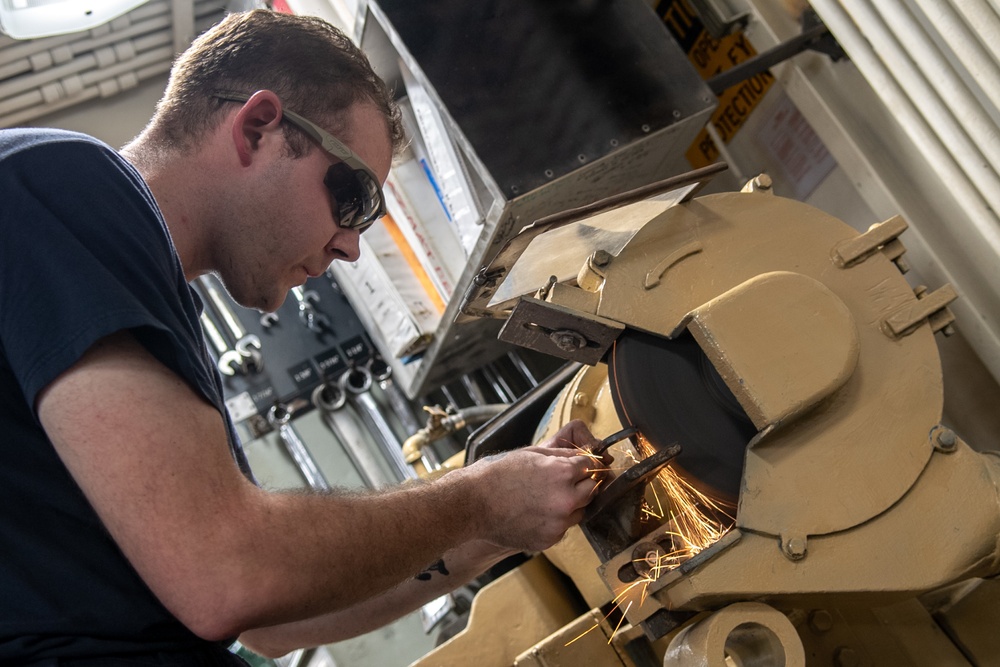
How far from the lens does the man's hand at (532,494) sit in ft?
4.19

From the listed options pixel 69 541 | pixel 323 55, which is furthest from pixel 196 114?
pixel 69 541

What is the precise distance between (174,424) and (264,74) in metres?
0.67

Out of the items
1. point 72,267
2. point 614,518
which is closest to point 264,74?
point 72,267

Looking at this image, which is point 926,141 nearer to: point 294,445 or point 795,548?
point 795,548

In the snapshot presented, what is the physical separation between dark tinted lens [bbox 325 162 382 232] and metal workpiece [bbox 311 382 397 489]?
1489mm

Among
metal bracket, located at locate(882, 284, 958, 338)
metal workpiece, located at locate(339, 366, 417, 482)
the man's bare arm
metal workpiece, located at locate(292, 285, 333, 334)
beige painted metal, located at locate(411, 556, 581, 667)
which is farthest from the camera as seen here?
metal workpiece, located at locate(292, 285, 333, 334)

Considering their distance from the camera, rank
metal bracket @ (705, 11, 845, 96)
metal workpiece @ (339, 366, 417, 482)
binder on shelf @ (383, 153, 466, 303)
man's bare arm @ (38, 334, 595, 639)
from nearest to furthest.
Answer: man's bare arm @ (38, 334, 595, 639) → metal bracket @ (705, 11, 845, 96) → binder on shelf @ (383, 153, 466, 303) → metal workpiece @ (339, 366, 417, 482)

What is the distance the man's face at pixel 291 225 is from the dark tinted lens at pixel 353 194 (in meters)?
0.01

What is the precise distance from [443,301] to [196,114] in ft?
4.18

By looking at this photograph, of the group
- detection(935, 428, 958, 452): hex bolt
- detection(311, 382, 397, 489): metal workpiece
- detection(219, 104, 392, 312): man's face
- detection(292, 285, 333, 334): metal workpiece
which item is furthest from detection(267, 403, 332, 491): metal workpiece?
detection(935, 428, 958, 452): hex bolt

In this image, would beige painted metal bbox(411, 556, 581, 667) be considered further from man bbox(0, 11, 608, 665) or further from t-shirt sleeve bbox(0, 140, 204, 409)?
t-shirt sleeve bbox(0, 140, 204, 409)

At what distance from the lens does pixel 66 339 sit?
93 centimetres

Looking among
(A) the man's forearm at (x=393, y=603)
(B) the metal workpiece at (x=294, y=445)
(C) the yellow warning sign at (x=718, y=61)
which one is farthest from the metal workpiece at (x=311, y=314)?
(A) the man's forearm at (x=393, y=603)

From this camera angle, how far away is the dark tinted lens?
4.52 ft
